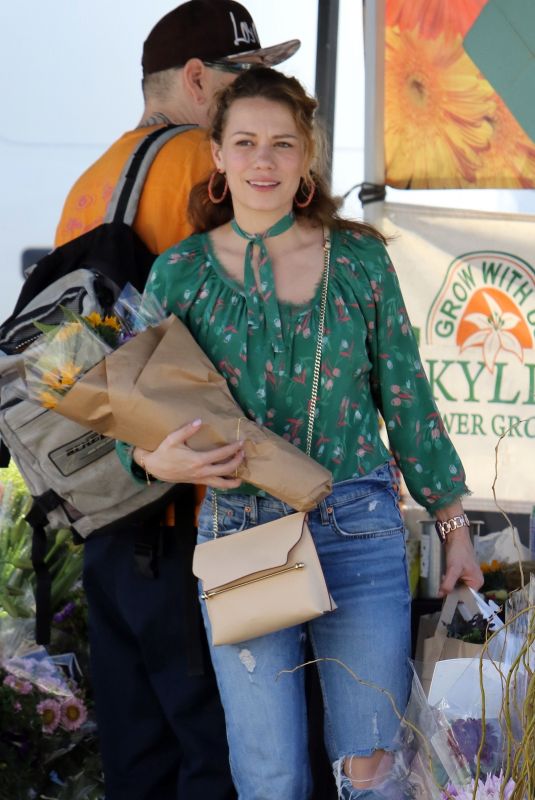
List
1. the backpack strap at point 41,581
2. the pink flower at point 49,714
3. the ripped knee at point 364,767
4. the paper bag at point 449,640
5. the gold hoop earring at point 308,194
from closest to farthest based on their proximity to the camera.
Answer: the ripped knee at point 364,767
the paper bag at point 449,640
the gold hoop earring at point 308,194
the backpack strap at point 41,581
the pink flower at point 49,714

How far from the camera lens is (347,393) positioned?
2207 mm

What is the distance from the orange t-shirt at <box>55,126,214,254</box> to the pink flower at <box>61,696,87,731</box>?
1314 millimetres

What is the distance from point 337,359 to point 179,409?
1.04 ft

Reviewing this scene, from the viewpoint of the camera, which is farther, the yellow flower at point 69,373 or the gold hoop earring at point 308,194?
the gold hoop earring at point 308,194

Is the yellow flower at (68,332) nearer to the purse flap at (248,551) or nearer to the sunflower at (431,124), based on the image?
the purse flap at (248,551)

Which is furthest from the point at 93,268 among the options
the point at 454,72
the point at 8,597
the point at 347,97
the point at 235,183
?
the point at 347,97

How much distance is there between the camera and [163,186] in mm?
2646

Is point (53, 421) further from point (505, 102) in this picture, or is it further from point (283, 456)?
point (505, 102)

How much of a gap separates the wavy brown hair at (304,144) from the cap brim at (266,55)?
467 mm

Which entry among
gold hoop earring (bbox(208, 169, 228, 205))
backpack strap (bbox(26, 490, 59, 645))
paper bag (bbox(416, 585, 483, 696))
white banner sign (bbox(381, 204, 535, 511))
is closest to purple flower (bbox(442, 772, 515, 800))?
paper bag (bbox(416, 585, 483, 696))

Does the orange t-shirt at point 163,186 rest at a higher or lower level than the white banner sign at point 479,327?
higher

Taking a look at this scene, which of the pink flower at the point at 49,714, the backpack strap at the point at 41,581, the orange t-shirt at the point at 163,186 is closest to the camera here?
the orange t-shirt at the point at 163,186

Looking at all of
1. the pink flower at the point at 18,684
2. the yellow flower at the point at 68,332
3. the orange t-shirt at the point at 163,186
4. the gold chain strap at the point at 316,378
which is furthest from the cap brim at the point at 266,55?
the pink flower at the point at 18,684

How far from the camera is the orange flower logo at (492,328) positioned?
12.0 feet
